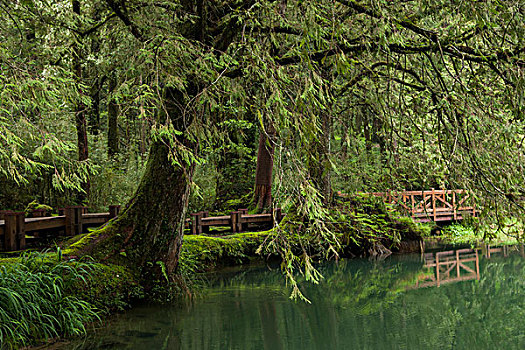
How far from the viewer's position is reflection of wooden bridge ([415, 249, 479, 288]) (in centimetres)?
1123

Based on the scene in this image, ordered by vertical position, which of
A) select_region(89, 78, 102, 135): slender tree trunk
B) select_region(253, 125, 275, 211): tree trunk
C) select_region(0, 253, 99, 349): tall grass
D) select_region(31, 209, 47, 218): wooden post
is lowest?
select_region(0, 253, 99, 349): tall grass

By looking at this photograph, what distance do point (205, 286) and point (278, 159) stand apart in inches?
205

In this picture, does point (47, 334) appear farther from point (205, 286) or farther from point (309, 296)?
point (309, 296)

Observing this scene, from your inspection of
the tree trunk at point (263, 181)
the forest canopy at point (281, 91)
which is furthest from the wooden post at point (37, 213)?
the tree trunk at point (263, 181)

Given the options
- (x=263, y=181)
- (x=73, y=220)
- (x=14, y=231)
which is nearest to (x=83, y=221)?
(x=73, y=220)

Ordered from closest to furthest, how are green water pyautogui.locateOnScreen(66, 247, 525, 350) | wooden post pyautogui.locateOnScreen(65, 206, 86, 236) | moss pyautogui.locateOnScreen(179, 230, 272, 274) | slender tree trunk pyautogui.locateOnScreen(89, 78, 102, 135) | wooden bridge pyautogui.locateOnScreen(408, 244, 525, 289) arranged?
green water pyautogui.locateOnScreen(66, 247, 525, 350), wooden post pyautogui.locateOnScreen(65, 206, 86, 236), moss pyautogui.locateOnScreen(179, 230, 272, 274), wooden bridge pyautogui.locateOnScreen(408, 244, 525, 289), slender tree trunk pyautogui.locateOnScreen(89, 78, 102, 135)

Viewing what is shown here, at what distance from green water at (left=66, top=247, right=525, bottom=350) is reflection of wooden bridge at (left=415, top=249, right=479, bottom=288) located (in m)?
0.28

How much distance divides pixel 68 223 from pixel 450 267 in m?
9.00

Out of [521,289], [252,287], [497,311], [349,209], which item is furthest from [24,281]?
[521,289]

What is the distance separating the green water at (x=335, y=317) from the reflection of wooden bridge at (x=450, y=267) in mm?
276

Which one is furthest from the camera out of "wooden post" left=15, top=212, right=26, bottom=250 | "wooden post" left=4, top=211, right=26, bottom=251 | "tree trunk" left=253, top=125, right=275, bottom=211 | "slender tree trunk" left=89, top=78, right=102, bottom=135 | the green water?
"slender tree trunk" left=89, top=78, right=102, bottom=135

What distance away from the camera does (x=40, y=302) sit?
21.9 ft

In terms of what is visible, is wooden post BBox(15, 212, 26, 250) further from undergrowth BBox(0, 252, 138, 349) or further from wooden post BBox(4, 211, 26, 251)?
undergrowth BBox(0, 252, 138, 349)

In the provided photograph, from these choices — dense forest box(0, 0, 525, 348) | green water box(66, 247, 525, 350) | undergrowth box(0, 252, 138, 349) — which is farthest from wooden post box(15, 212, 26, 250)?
green water box(66, 247, 525, 350)
